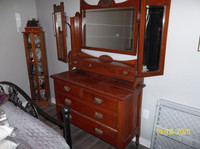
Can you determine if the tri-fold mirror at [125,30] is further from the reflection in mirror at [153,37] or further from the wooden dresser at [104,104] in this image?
the wooden dresser at [104,104]

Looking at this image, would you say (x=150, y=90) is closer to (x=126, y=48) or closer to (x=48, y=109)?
(x=126, y=48)

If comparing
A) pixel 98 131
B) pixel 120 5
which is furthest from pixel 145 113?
pixel 120 5

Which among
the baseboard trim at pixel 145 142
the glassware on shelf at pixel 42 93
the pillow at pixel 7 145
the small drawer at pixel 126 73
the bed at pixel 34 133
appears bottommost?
the baseboard trim at pixel 145 142

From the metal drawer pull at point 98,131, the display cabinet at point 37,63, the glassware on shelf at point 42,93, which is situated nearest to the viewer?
the metal drawer pull at point 98,131

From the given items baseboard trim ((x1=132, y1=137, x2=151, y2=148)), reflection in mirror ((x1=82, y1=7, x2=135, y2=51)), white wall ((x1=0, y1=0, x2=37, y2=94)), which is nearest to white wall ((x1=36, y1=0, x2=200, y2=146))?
baseboard trim ((x1=132, y1=137, x2=151, y2=148))

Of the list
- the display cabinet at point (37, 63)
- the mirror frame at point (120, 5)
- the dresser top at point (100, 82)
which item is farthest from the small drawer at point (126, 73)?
the display cabinet at point (37, 63)

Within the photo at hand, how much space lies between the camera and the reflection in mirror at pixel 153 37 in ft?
5.61

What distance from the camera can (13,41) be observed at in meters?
3.03

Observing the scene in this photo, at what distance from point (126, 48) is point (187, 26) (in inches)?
28.3

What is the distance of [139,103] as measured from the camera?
81.2 inches

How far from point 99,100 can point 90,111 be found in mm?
260

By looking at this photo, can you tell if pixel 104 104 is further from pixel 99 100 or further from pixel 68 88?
pixel 68 88

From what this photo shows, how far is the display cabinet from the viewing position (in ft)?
9.85
